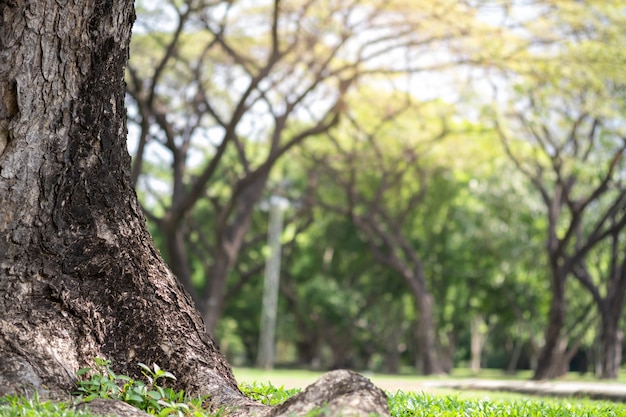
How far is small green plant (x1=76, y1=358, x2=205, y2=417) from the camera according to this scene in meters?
4.69

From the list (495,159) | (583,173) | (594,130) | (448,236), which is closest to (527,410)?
(583,173)

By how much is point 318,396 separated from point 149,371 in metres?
1.24

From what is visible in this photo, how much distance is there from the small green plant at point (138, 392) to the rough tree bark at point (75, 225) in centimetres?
9

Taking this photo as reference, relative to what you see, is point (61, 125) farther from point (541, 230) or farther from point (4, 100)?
point (541, 230)

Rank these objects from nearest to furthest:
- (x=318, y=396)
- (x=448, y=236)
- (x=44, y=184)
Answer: (x=318, y=396) < (x=44, y=184) < (x=448, y=236)

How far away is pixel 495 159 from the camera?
29.1 m

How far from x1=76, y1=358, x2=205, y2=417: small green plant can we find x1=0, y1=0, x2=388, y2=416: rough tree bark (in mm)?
86

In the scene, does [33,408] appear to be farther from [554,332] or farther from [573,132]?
[573,132]

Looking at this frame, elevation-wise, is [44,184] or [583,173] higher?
[583,173]

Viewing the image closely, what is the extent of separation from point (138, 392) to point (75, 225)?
3.33 feet

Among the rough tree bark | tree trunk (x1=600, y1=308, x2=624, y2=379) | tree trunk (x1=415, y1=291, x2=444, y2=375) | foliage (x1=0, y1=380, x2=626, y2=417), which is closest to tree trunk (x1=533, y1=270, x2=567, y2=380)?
tree trunk (x1=600, y1=308, x2=624, y2=379)

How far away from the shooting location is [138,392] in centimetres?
482

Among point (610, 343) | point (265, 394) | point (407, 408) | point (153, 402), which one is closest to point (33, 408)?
point (153, 402)

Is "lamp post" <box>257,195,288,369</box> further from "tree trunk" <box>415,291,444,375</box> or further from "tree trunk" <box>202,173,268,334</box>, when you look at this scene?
"tree trunk" <box>202,173,268,334</box>
